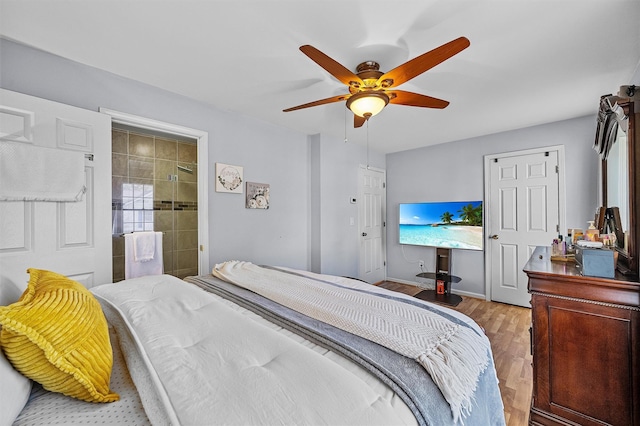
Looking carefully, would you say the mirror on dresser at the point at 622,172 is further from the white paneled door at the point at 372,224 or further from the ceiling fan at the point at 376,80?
the white paneled door at the point at 372,224

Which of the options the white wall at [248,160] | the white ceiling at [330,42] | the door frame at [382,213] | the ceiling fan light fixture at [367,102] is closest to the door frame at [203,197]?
the white wall at [248,160]

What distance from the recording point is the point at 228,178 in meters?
2.86

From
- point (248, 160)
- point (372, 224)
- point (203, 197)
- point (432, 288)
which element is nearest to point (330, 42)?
point (248, 160)

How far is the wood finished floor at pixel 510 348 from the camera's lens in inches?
70.2

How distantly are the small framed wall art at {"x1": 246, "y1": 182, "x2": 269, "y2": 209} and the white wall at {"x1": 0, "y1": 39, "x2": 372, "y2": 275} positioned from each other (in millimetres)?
65

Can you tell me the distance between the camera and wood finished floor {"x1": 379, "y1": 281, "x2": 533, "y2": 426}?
5.85 ft

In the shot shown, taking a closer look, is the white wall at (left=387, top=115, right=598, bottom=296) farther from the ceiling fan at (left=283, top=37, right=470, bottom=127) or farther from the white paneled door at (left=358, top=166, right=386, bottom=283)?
the ceiling fan at (left=283, top=37, right=470, bottom=127)

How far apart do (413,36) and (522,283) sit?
11.6ft

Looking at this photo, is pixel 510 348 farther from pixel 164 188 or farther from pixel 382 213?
pixel 164 188

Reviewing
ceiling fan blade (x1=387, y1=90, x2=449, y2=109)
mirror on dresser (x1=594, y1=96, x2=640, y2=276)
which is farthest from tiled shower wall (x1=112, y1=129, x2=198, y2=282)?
mirror on dresser (x1=594, y1=96, x2=640, y2=276)

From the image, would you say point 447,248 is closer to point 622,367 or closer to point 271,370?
point 622,367

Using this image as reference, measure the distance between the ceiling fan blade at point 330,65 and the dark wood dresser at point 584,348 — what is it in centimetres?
165

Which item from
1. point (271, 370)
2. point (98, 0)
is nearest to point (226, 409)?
point (271, 370)

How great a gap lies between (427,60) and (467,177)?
9.88 ft
